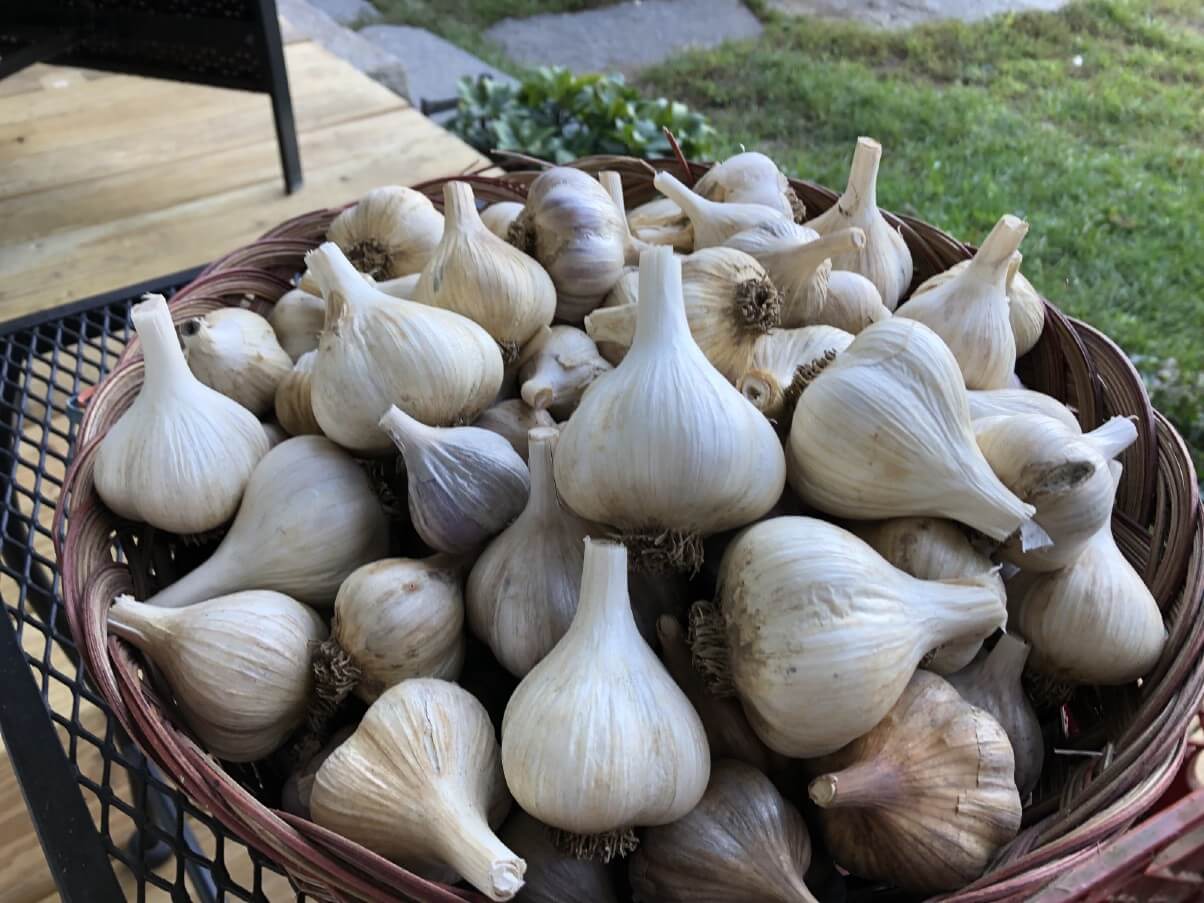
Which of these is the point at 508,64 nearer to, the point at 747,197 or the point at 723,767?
the point at 747,197

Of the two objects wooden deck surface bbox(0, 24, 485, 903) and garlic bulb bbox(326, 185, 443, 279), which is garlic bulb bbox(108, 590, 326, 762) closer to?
garlic bulb bbox(326, 185, 443, 279)

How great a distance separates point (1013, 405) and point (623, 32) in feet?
8.18

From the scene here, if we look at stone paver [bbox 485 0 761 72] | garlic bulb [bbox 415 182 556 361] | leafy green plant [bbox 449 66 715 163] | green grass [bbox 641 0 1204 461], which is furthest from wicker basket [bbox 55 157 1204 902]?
stone paver [bbox 485 0 761 72]

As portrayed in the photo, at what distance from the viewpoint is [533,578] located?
52 cm

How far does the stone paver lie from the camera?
2633 millimetres

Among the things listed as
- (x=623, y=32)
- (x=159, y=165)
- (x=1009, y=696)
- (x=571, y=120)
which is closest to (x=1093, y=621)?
(x=1009, y=696)

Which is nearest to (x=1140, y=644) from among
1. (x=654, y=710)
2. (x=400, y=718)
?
(x=654, y=710)

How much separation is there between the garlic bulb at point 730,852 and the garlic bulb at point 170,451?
1.08ft

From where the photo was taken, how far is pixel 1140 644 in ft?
1.81

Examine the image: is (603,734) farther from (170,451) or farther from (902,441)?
(170,451)

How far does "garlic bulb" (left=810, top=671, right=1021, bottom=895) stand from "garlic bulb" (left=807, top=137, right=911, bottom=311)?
0.37 meters

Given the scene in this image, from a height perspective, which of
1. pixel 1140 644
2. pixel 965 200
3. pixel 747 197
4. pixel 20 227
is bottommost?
pixel 965 200

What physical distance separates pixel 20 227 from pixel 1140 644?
1402 millimetres

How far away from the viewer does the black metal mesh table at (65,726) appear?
45cm
